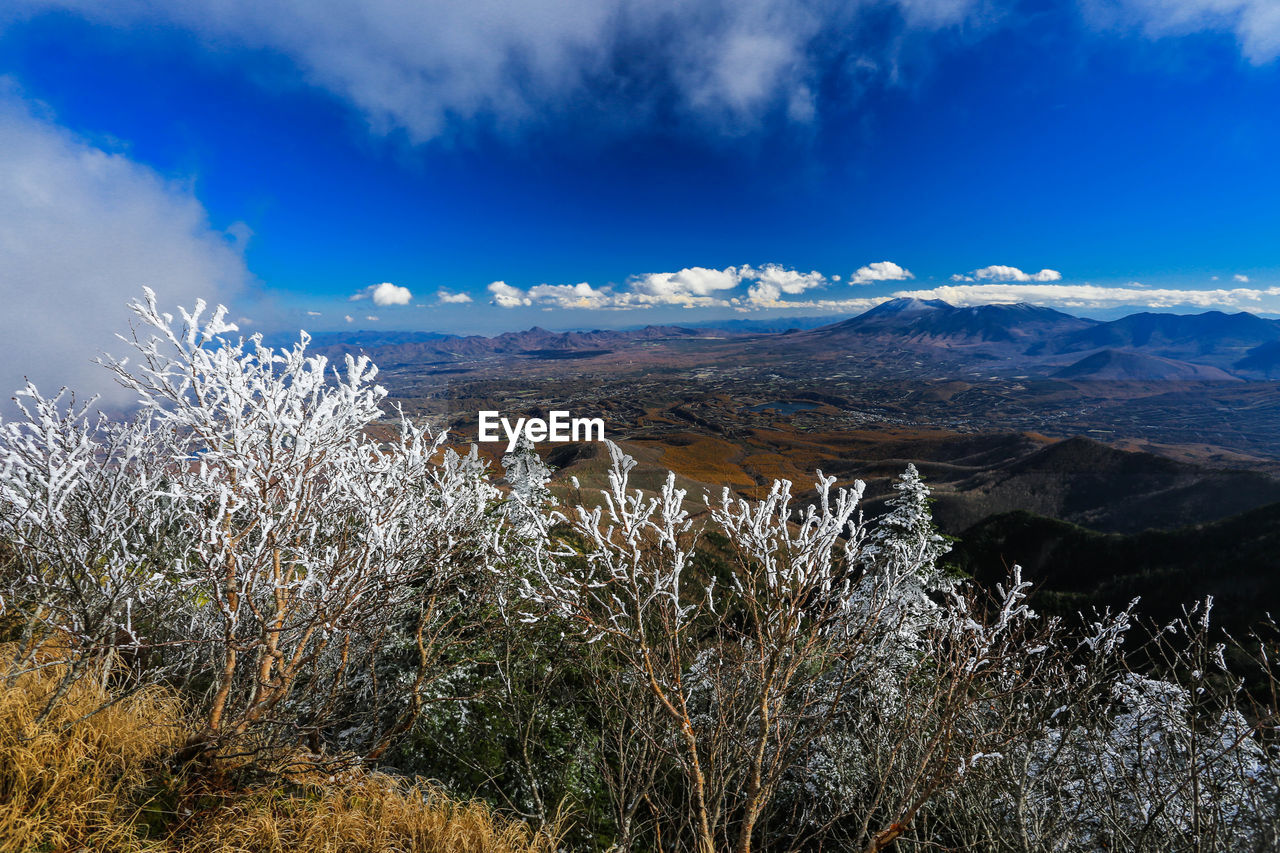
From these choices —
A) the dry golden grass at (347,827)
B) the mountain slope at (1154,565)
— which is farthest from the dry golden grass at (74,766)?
the mountain slope at (1154,565)

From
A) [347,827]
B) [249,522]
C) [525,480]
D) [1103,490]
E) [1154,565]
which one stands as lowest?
[1103,490]

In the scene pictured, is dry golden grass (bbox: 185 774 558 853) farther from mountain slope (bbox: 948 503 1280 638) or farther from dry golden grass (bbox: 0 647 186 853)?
mountain slope (bbox: 948 503 1280 638)

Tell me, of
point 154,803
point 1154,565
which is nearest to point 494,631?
point 154,803

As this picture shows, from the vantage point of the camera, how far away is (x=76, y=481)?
6234mm

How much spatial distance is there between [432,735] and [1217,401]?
871ft

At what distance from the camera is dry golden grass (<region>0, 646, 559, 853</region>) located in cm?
397

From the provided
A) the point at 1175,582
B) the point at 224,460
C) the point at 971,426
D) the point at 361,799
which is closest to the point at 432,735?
the point at 361,799

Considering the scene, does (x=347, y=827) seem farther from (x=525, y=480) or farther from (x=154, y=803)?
(x=525, y=480)

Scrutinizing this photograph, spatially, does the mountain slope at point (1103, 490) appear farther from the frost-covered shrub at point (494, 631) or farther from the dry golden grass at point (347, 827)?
the dry golden grass at point (347, 827)

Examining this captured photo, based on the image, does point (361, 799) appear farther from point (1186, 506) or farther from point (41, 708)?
point (1186, 506)

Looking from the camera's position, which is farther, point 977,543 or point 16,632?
point 977,543

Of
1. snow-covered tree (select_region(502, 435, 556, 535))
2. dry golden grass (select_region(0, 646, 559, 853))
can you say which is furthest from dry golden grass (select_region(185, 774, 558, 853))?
snow-covered tree (select_region(502, 435, 556, 535))

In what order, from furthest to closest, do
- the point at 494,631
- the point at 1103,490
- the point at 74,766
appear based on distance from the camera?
the point at 1103,490
the point at 494,631
the point at 74,766

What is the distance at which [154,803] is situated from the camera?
437 centimetres
